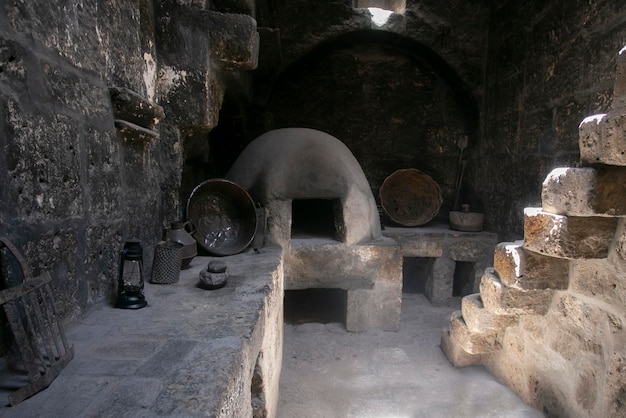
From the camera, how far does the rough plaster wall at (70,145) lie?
1.09 metres

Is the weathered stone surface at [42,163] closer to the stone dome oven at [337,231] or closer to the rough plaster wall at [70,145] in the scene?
the rough plaster wall at [70,145]

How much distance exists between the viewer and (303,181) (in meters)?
3.28

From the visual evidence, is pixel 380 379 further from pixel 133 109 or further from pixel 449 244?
pixel 133 109

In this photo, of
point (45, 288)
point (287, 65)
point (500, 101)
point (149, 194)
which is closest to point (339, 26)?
point (287, 65)

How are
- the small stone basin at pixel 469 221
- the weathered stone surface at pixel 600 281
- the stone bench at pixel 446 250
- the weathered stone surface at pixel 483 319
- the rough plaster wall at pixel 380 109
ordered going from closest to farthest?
1. the weathered stone surface at pixel 600 281
2. the weathered stone surface at pixel 483 319
3. the stone bench at pixel 446 250
4. the small stone basin at pixel 469 221
5. the rough plaster wall at pixel 380 109

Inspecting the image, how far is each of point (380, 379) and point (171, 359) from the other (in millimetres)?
1936

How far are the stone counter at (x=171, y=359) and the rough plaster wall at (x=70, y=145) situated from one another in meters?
0.23

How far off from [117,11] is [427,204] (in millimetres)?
4053

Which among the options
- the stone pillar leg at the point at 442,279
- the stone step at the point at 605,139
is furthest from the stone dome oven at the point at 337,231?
the stone step at the point at 605,139

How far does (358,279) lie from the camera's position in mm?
3396

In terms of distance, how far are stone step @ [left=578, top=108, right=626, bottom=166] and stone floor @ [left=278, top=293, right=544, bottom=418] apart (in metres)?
1.59

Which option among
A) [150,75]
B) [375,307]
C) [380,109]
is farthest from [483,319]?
[380,109]

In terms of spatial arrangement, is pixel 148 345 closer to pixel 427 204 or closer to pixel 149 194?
pixel 149 194

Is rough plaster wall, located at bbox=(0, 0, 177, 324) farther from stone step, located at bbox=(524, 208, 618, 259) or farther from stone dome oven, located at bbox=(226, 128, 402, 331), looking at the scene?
stone step, located at bbox=(524, 208, 618, 259)
